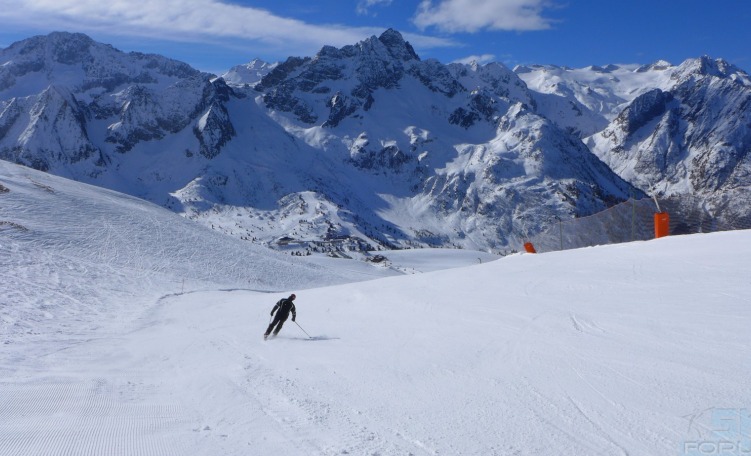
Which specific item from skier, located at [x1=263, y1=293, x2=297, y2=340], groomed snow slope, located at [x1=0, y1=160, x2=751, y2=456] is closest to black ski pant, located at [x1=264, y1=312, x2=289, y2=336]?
skier, located at [x1=263, y1=293, x2=297, y2=340]

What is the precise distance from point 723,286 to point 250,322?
15630 mm

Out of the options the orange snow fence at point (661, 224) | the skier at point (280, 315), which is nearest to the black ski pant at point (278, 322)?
the skier at point (280, 315)

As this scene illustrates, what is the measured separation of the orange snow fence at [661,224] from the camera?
25047 millimetres

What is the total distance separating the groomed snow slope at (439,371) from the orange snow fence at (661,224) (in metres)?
3.98

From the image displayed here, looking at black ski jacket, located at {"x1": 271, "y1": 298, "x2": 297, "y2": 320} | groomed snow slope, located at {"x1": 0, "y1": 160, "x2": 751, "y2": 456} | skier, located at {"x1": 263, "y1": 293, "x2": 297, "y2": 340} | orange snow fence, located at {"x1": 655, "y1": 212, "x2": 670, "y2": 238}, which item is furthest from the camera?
orange snow fence, located at {"x1": 655, "y1": 212, "x2": 670, "y2": 238}

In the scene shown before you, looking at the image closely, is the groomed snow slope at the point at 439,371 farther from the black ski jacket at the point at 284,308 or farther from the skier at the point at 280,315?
the black ski jacket at the point at 284,308

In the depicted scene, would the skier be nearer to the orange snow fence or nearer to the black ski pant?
the black ski pant

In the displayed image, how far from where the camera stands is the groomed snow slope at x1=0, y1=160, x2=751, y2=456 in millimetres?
7863

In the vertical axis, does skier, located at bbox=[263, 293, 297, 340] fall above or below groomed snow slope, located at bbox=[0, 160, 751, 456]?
below

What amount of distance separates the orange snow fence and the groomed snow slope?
3984 millimetres

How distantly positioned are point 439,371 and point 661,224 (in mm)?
18299

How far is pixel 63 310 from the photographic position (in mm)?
26391

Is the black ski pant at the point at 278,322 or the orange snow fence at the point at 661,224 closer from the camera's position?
the black ski pant at the point at 278,322

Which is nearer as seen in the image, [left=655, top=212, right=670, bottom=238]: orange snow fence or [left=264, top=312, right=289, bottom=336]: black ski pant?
[left=264, top=312, right=289, bottom=336]: black ski pant
